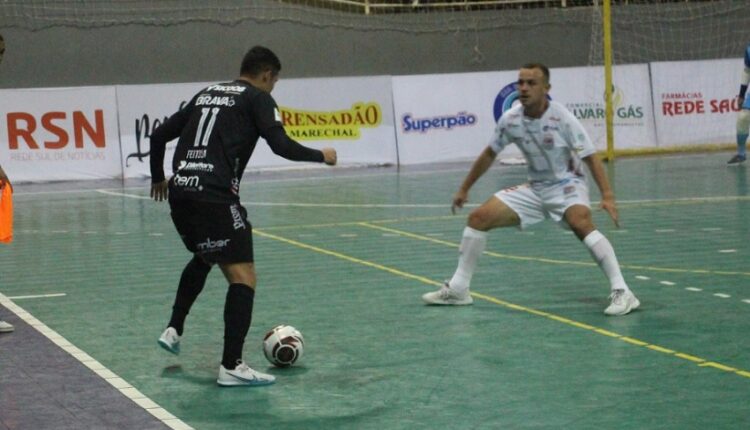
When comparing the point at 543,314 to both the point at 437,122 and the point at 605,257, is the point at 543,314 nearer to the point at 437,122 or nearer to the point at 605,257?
the point at 605,257


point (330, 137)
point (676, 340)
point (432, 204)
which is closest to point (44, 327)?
point (676, 340)

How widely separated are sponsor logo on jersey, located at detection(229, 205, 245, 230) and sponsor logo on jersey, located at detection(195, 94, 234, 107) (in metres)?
0.61

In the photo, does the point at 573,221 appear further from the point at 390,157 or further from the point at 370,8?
the point at 370,8

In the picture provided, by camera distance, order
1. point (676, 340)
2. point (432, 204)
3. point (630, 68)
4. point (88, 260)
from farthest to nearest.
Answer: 1. point (630, 68)
2. point (432, 204)
3. point (88, 260)
4. point (676, 340)

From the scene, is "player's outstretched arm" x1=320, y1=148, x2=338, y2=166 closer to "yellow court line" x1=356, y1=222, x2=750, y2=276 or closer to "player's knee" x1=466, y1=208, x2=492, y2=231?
"player's knee" x1=466, y1=208, x2=492, y2=231

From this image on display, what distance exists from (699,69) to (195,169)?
21.2 m

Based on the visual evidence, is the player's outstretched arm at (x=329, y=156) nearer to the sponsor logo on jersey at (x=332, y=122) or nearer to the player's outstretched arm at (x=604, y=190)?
the player's outstretched arm at (x=604, y=190)

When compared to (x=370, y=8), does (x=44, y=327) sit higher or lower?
lower

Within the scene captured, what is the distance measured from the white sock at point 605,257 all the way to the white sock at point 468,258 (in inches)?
32.4

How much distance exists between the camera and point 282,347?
8172 millimetres

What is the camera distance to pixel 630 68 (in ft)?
88.9

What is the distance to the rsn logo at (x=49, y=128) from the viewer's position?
A: 23.7m

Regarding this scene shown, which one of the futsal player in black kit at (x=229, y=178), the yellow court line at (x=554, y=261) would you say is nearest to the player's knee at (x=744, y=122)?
the yellow court line at (x=554, y=261)

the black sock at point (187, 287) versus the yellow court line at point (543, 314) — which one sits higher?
the black sock at point (187, 287)
